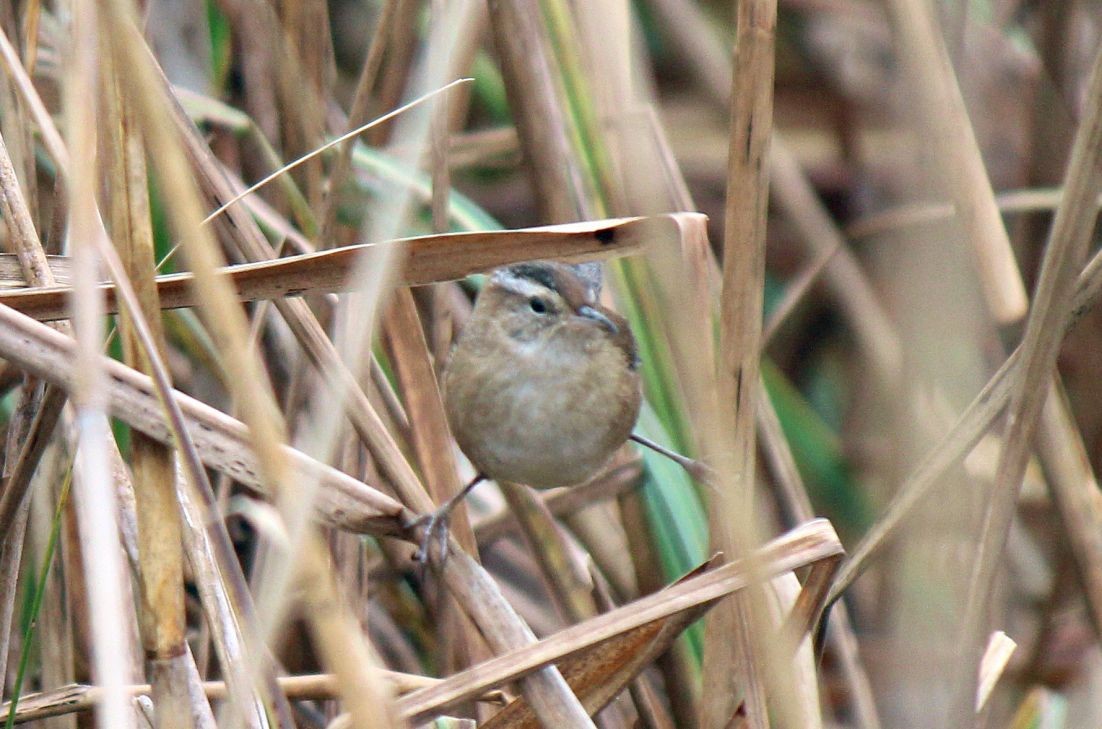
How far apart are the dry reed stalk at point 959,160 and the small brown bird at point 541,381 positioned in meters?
0.69

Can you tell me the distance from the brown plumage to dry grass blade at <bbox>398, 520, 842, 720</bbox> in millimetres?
705

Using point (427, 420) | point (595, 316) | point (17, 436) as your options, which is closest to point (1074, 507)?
Result: point (595, 316)

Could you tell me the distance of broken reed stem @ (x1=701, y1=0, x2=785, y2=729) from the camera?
154 centimetres

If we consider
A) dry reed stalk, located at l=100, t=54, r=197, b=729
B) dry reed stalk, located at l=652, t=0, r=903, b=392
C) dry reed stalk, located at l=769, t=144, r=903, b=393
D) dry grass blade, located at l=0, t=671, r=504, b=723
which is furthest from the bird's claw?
dry reed stalk, located at l=769, t=144, r=903, b=393

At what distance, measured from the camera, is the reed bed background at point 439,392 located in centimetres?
120

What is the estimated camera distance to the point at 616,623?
1517 millimetres

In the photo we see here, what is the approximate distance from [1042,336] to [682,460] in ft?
2.83

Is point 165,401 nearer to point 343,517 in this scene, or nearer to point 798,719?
point 343,517

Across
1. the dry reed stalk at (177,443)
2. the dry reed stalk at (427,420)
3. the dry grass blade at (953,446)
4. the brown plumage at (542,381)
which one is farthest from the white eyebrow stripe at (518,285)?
the dry reed stalk at (177,443)

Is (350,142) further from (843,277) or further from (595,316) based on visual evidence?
(843,277)

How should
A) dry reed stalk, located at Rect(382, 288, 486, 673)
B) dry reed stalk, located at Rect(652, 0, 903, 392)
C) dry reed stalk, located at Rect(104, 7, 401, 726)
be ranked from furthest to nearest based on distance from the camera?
dry reed stalk, located at Rect(652, 0, 903, 392)
dry reed stalk, located at Rect(382, 288, 486, 673)
dry reed stalk, located at Rect(104, 7, 401, 726)

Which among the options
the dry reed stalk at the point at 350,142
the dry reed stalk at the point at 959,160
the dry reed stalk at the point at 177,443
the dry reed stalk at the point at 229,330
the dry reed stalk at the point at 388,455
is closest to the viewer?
the dry reed stalk at the point at 229,330

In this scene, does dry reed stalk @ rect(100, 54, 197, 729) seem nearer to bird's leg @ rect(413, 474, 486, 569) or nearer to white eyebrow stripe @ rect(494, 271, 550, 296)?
bird's leg @ rect(413, 474, 486, 569)

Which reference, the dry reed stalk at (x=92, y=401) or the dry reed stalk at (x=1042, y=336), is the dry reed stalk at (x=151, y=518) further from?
the dry reed stalk at (x=1042, y=336)
